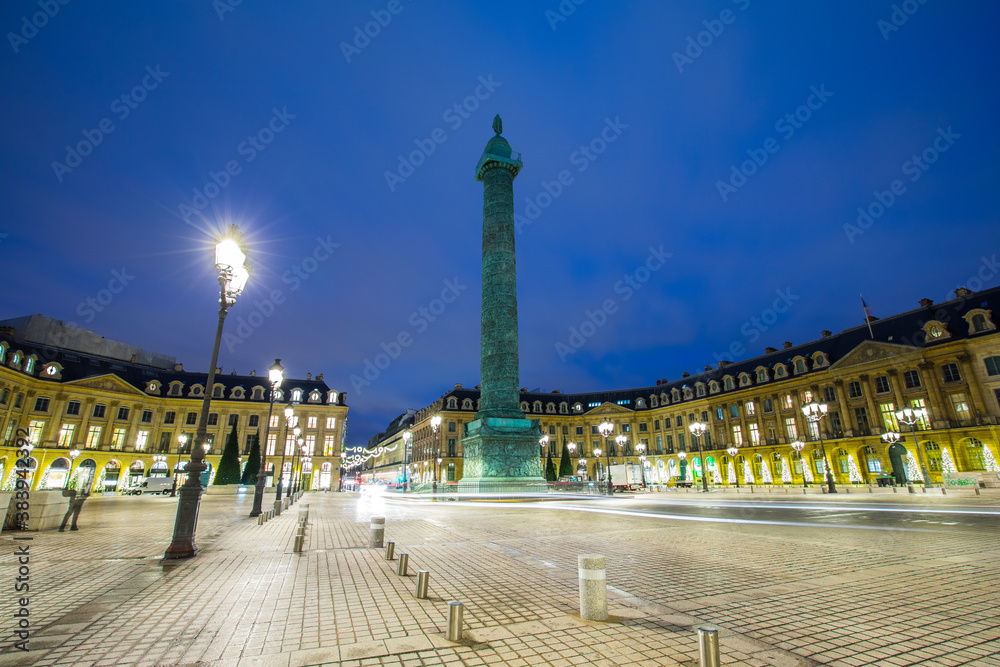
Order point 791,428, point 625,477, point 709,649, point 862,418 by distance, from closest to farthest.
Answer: point 709,649, point 625,477, point 862,418, point 791,428

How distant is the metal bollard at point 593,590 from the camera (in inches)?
183

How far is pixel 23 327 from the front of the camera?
172ft

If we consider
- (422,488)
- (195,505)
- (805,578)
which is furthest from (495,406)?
(805,578)

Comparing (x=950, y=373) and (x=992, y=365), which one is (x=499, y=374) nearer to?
(x=950, y=373)

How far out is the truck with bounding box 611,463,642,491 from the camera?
1528 inches

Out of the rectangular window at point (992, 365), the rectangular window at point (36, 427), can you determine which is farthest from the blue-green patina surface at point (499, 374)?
the rectangular window at point (36, 427)

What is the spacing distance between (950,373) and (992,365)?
286 centimetres

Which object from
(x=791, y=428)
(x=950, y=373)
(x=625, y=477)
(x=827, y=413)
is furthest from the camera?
(x=791, y=428)

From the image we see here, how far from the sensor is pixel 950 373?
132 ft

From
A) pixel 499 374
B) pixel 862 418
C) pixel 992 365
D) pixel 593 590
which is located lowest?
pixel 593 590

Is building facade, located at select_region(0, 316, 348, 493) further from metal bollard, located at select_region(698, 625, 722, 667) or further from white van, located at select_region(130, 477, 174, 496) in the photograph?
metal bollard, located at select_region(698, 625, 722, 667)

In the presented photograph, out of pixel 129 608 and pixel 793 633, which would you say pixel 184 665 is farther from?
pixel 793 633

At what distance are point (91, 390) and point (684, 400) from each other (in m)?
73.9

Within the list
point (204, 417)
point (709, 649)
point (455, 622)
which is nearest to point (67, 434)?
point (204, 417)
